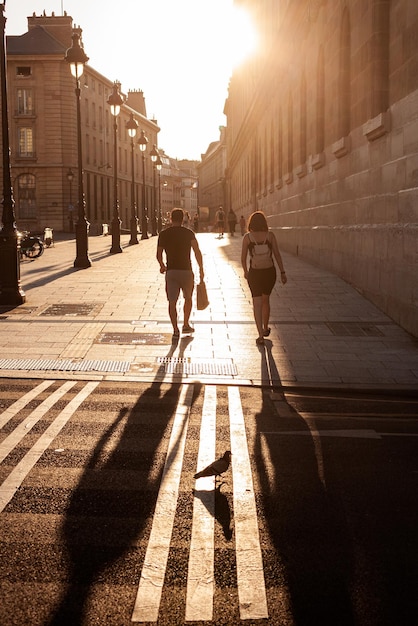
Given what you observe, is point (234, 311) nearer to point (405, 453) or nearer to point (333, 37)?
point (405, 453)

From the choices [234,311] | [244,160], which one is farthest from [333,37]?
[244,160]

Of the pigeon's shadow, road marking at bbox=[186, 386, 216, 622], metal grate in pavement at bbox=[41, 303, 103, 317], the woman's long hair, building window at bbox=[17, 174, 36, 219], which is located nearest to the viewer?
road marking at bbox=[186, 386, 216, 622]

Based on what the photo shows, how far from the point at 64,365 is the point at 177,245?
2.72m

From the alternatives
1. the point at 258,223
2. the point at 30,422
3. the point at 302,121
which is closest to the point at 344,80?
the point at 302,121

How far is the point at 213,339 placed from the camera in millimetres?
10398

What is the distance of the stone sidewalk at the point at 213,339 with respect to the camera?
831 cm

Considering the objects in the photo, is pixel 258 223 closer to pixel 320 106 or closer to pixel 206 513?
pixel 206 513

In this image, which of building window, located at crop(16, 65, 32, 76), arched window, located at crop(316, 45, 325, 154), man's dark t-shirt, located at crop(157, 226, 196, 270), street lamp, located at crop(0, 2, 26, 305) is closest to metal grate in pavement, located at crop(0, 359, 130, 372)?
man's dark t-shirt, located at crop(157, 226, 196, 270)

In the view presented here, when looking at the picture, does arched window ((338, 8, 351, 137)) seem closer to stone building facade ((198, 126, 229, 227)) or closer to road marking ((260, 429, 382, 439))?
road marking ((260, 429, 382, 439))

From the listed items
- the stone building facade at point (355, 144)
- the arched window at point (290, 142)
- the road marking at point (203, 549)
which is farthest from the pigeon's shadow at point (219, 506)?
the arched window at point (290, 142)

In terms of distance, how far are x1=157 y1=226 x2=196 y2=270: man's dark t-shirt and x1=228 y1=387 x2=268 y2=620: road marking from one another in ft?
16.0

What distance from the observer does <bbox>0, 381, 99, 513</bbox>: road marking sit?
462 cm

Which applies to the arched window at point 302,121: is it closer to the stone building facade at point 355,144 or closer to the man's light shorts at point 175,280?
the stone building facade at point 355,144

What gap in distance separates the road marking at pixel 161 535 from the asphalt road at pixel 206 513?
0.01 m
